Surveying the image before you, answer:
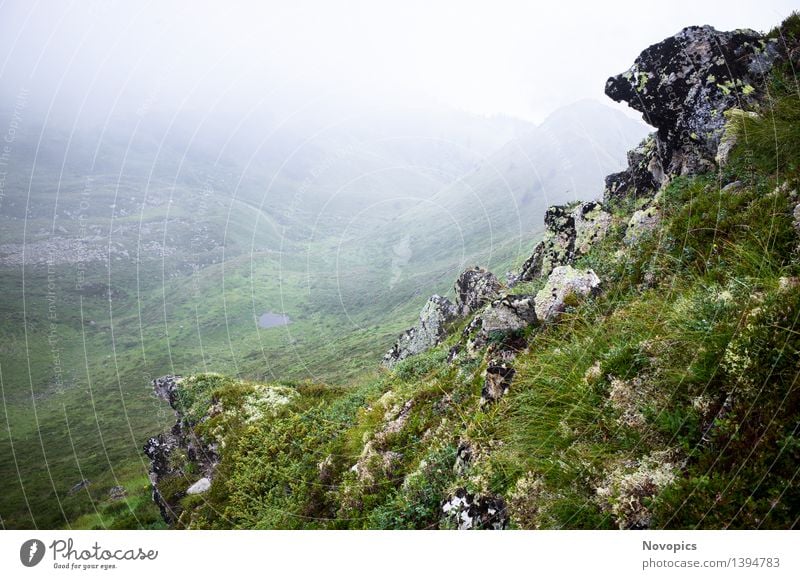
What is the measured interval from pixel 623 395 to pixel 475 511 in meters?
2.09

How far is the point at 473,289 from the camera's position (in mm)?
22203

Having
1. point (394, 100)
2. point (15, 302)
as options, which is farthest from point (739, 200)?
point (15, 302)

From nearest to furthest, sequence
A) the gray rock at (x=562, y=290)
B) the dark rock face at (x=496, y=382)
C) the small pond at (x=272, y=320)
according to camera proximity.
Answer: the dark rock face at (x=496, y=382)
the gray rock at (x=562, y=290)
the small pond at (x=272, y=320)

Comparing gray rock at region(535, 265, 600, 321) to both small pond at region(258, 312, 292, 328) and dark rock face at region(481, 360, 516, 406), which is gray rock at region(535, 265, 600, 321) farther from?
small pond at region(258, 312, 292, 328)

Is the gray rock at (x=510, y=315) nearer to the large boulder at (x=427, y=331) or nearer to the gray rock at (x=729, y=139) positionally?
the gray rock at (x=729, y=139)

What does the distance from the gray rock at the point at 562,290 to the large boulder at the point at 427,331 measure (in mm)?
13536

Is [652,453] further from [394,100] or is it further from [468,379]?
[394,100]

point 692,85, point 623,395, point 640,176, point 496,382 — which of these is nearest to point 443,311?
point 640,176

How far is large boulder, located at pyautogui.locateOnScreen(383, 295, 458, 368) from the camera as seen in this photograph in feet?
73.9

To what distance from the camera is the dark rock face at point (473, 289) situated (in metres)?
21.1

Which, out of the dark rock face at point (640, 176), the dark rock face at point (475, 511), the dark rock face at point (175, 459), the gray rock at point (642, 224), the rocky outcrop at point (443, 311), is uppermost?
the dark rock face at point (640, 176)
